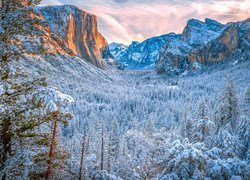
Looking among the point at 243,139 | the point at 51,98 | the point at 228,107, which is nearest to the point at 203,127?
the point at 228,107

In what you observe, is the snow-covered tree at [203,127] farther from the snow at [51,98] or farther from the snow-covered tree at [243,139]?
the snow at [51,98]

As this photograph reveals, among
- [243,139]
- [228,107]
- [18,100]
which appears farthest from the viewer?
[228,107]

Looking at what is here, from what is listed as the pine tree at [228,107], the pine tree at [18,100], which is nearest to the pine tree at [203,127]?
the pine tree at [228,107]

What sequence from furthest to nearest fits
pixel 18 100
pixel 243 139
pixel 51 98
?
pixel 243 139, pixel 18 100, pixel 51 98

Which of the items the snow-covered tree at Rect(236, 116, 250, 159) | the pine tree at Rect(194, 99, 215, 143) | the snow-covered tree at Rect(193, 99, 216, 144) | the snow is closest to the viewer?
the snow

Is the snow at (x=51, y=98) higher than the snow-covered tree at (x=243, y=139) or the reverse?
higher

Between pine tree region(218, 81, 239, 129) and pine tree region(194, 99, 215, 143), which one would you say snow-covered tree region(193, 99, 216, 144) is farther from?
pine tree region(218, 81, 239, 129)

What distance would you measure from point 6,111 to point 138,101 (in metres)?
165

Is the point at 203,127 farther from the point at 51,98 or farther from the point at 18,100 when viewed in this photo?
the point at 18,100

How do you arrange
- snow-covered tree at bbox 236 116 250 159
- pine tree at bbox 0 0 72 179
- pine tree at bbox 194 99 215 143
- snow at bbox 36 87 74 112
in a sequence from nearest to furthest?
snow at bbox 36 87 74 112 < pine tree at bbox 0 0 72 179 < snow-covered tree at bbox 236 116 250 159 < pine tree at bbox 194 99 215 143

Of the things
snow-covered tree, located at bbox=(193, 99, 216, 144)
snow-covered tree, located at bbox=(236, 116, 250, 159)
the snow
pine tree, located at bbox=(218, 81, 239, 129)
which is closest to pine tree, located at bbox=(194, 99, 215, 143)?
snow-covered tree, located at bbox=(193, 99, 216, 144)

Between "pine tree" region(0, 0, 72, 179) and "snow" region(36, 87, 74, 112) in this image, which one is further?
"pine tree" region(0, 0, 72, 179)

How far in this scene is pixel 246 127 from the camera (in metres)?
12.7

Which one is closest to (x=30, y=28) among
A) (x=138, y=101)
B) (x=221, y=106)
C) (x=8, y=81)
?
(x=8, y=81)
